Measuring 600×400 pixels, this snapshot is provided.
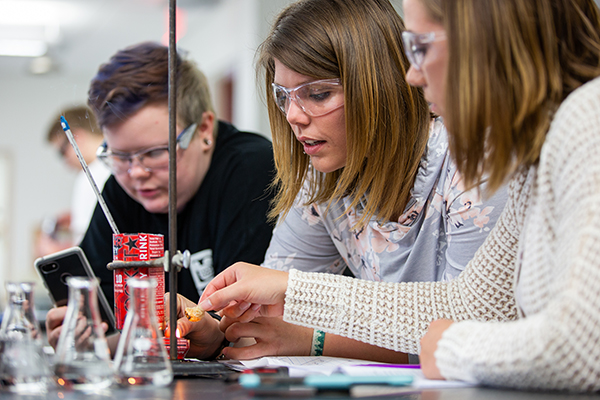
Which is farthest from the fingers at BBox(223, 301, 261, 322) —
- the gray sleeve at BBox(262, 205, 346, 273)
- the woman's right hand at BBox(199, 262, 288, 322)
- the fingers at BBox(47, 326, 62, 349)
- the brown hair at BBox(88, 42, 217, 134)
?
the brown hair at BBox(88, 42, 217, 134)

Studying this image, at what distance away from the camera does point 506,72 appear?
0.73m

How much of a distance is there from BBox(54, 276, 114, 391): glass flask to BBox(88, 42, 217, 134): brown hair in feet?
1.95

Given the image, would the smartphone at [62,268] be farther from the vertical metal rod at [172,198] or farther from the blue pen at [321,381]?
the blue pen at [321,381]

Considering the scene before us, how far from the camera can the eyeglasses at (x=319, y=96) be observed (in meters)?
1.16

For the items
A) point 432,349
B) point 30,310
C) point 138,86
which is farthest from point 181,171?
point 432,349

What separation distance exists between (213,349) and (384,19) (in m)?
Answer: 0.74

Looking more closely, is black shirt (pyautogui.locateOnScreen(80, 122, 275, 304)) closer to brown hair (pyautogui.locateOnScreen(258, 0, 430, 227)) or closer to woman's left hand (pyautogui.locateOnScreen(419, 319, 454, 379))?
brown hair (pyautogui.locateOnScreen(258, 0, 430, 227))

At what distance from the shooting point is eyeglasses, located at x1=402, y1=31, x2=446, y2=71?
0.79 meters

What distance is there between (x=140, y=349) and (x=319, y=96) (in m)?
0.65

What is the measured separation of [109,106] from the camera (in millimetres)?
1245

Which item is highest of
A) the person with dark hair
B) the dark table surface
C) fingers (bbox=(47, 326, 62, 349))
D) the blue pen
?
the person with dark hair

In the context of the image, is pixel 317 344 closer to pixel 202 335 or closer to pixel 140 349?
pixel 202 335

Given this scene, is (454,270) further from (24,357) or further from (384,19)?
(24,357)

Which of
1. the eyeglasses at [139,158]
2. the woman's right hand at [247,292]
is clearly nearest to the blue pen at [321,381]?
Result: the woman's right hand at [247,292]
